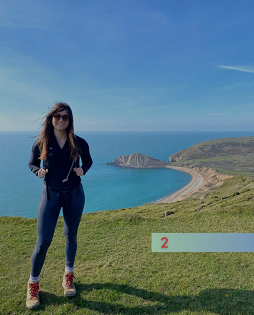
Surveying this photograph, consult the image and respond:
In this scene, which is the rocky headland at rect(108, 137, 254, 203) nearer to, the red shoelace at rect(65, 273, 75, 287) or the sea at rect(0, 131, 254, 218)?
the sea at rect(0, 131, 254, 218)

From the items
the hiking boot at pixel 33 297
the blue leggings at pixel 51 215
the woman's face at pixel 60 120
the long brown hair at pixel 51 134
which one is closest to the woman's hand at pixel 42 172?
the long brown hair at pixel 51 134

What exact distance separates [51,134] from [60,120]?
273mm

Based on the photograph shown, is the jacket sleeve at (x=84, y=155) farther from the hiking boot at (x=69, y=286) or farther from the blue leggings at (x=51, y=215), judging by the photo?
the hiking boot at (x=69, y=286)

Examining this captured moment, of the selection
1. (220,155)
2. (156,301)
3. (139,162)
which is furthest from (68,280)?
(220,155)

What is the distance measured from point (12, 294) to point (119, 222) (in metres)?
5.92

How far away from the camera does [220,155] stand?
151375 mm

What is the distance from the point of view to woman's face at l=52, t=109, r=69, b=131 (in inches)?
138

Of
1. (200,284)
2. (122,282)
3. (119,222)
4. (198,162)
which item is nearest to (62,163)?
(122,282)

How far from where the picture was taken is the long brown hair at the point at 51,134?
3.45 meters

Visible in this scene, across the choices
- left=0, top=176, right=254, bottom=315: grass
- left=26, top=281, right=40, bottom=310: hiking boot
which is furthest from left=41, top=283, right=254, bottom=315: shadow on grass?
left=26, top=281, right=40, bottom=310: hiking boot

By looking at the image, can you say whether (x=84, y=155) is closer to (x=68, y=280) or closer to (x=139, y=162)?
(x=68, y=280)

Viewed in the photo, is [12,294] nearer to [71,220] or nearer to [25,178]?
[71,220]

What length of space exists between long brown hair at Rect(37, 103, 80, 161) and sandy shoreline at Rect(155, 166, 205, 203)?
7629cm

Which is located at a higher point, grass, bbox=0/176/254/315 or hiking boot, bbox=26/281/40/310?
hiking boot, bbox=26/281/40/310
